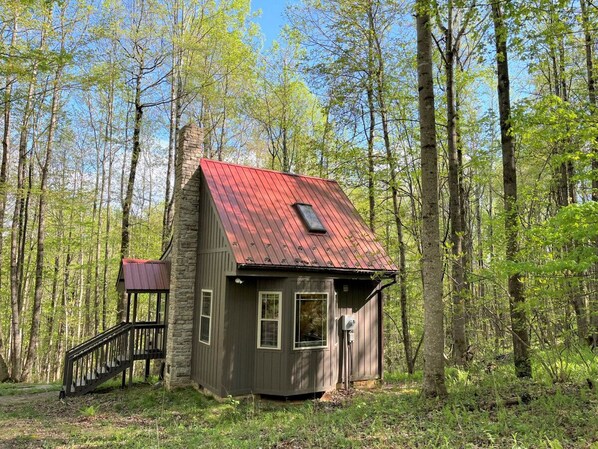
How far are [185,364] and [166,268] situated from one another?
9.59 feet

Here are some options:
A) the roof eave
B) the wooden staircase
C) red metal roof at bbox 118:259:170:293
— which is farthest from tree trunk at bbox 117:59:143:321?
the roof eave

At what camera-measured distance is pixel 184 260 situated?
10781 millimetres

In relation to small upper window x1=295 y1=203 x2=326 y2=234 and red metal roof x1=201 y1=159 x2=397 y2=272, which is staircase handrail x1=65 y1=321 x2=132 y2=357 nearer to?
red metal roof x1=201 y1=159 x2=397 y2=272

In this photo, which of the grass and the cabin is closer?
the grass

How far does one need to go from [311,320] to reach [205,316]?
2836 millimetres

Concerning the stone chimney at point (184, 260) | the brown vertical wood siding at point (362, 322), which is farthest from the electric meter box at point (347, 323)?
the stone chimney at point (184, 260)

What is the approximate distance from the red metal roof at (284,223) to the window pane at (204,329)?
2495mm

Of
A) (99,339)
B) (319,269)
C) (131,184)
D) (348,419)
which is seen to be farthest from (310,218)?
(131,184)

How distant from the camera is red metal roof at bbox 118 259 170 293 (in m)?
10.9

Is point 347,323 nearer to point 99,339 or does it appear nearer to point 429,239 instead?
point 429,239

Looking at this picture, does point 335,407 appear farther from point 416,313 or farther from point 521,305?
point 416,313

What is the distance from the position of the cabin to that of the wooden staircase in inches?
6.3

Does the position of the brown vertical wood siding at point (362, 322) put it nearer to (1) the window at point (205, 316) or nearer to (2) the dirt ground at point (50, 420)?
(1) the window at point (205, 316)

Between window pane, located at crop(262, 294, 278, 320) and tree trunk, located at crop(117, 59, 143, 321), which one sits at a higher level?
tree trunk, located at crop(117, 59, 143, 321)
